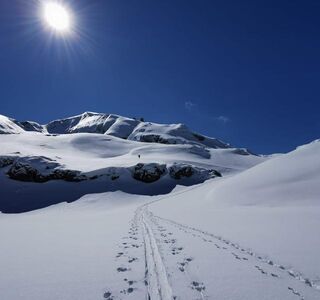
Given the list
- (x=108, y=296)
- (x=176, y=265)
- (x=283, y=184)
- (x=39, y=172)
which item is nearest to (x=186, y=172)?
(x=39, y=172)

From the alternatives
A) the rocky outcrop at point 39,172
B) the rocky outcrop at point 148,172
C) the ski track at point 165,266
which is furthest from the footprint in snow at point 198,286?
the rocky outcrop at point 148,172

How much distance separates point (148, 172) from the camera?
69.2m

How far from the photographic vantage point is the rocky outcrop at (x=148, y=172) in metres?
68.2

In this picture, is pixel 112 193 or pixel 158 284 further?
pixel 112 193

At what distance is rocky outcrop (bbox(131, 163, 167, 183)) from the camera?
68188 millimetres

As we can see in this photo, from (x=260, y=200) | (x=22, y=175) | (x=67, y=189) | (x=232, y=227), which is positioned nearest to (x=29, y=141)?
(x=22, y=175)

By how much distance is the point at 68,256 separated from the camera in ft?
30.9

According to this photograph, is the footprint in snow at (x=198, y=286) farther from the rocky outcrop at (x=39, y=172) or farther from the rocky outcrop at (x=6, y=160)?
the rocky outcrop at (x=6, y=160)

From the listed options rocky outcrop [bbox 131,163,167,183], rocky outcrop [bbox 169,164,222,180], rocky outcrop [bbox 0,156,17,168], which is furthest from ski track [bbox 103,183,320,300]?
rocky outcrop [bbox 0,156,17,168]

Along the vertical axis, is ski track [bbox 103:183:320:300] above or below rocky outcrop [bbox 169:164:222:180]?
below

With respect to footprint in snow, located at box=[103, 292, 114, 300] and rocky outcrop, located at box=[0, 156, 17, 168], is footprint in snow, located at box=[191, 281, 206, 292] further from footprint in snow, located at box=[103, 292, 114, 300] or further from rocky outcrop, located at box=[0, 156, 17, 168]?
rocky outcrop, located at box=[0, 156, 17, 168]

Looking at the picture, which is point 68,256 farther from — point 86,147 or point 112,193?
point 86,147

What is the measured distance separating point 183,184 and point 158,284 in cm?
6163

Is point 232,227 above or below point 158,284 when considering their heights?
above
